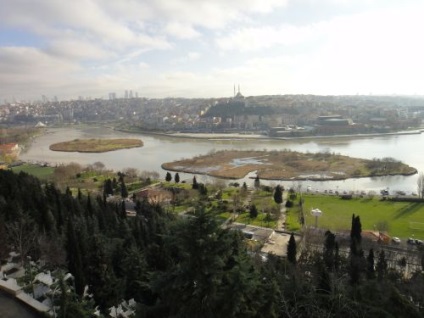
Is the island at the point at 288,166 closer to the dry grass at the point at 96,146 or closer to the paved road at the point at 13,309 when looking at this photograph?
the dry grass at the point at 96,146

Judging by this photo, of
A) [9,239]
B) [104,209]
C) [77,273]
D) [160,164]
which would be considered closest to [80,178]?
[160,164]

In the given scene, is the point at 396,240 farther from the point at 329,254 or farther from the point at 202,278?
the point at 202,278

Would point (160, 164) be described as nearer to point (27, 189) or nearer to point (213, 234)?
point (27, 189)

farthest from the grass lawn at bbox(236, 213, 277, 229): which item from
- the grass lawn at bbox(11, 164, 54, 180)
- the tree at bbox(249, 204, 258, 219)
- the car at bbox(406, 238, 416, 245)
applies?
the grass lawn at bbox(11, 164, 54, 180)

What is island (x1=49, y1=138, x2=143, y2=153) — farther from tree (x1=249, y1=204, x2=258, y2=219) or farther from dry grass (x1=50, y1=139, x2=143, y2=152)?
tree (x1=249, y1=204, x2=258, y2=219)

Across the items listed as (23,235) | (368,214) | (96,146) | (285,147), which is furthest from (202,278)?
(96,146)

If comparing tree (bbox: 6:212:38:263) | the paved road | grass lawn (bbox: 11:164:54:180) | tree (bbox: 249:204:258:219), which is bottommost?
grass lawn (bbox: 11:164:54:180)

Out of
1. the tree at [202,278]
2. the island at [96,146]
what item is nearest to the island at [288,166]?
the island at [96,146]
